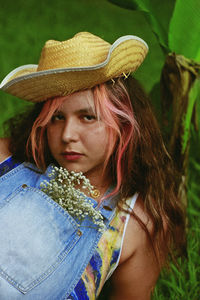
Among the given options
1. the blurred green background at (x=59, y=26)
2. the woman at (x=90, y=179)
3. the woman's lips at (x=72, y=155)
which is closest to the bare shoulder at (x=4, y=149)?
the woman at (x=90, y=179)

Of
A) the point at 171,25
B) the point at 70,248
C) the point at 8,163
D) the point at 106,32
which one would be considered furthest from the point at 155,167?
the point at 106,32

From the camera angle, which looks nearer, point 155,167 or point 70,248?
point 70,248

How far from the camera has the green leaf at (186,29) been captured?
82.7 inches

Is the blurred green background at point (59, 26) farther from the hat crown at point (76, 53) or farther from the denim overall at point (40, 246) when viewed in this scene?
the denim overall at point (40, 246)

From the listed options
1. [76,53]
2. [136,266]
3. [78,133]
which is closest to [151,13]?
[76,53]

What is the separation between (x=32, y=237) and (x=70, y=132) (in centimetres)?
42

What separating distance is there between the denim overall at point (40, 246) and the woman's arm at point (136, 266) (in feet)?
0.43

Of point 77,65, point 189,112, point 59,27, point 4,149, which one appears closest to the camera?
point 77,65

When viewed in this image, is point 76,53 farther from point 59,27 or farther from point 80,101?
point 59,27

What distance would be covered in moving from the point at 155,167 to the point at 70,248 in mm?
524

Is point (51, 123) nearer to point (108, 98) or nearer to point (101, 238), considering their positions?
point (108, 98)

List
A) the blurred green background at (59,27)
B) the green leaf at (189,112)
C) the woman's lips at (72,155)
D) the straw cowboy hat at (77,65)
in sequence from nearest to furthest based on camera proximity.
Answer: the straw cowboy hat at (77,65), the woman's lips at (72,155), the green leaf at (189,112), the blurred green background at (59,27)

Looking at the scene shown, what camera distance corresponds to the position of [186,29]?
2176 millimetres

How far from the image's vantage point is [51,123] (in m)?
1.62
